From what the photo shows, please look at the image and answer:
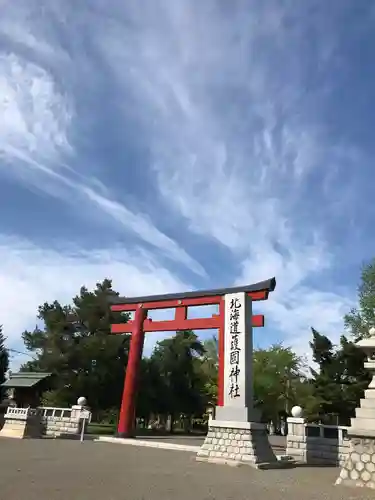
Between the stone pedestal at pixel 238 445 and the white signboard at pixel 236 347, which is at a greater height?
the white signboard at pixel 236 347

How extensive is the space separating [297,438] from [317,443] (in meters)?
0.63

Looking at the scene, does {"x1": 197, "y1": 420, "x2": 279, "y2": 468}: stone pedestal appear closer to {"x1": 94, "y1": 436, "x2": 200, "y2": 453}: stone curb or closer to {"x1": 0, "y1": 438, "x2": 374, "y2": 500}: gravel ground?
{"x1": 0, "y1": 438, "x2": 374, "y2": 500}: gravel ground

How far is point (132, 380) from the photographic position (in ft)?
59.2

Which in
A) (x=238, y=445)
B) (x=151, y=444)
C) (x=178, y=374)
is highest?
(x=178, y=374)

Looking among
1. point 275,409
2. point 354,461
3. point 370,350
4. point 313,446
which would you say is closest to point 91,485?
point 354,461

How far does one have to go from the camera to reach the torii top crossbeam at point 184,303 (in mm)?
15422

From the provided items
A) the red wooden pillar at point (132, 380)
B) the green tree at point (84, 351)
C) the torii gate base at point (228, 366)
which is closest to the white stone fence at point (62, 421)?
the red wooden pillar at point (132, 380)

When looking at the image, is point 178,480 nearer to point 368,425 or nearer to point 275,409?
point 368,425

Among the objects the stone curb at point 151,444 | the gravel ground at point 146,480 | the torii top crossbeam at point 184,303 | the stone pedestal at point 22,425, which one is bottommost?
the gravel ground at point 146,480

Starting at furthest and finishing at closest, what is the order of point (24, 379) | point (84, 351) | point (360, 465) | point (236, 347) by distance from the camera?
point (84, 351) < point (24, 379) < point (236, 347) < point (360, 465)

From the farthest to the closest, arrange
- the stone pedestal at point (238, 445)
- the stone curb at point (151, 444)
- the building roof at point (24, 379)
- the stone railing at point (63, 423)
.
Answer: the building roof at point (24, 379) < the stone railing at point (63, 423) < the stone curb at point (151, 444) < the stone pedestal at point (238, 445)

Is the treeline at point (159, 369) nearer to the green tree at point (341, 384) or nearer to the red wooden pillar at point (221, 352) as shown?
the green tree at point (341, 384)

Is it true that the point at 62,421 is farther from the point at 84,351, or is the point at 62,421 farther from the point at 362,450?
the point at 362,450

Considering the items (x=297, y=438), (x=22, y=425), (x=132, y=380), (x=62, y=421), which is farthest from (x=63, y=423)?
(x=297, y=438)
